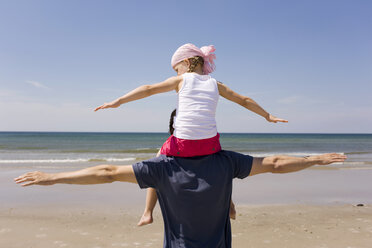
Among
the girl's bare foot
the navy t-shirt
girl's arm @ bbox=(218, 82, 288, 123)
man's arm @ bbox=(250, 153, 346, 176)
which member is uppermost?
girl's arm @ bbox=(218, 82, 288, 123)

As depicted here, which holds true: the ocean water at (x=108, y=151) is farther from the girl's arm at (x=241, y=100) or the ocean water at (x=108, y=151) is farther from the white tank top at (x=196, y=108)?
the white tank top at (x=196, y=108)

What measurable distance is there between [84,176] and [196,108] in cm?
100

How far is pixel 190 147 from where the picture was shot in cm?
245

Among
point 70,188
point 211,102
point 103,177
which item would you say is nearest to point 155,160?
point 103,177

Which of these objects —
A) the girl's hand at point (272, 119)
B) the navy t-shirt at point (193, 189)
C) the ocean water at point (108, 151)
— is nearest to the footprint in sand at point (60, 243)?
the navy t-shirt at point (193, 189)

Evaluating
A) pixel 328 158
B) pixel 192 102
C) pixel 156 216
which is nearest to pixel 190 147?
pixel 192 102

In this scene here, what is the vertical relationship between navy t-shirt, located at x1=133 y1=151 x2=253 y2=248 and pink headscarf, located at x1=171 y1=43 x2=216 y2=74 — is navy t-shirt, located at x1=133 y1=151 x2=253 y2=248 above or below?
below

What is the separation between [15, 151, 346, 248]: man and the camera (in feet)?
7.84

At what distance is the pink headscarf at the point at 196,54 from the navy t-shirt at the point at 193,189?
33.3 inches

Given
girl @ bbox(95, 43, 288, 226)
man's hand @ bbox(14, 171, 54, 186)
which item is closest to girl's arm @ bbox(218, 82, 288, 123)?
girl @ bbox(95, 43, 288, 226)

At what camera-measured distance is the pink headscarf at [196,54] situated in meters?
2.71

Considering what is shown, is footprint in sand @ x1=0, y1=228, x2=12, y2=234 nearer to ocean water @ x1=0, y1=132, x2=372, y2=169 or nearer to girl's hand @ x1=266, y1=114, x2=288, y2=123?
girl's hand @ x1=266, y1=114, x2=288, y2=123

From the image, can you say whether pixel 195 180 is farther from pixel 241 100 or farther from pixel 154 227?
pixel 154 227

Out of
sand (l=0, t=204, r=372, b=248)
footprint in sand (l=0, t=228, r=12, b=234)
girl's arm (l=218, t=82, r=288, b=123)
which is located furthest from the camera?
footprint in sand (l=0, t=228, r=12, b=234)
